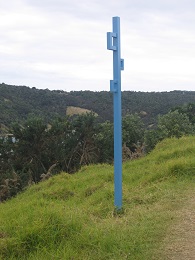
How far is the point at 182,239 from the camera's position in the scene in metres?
4.07

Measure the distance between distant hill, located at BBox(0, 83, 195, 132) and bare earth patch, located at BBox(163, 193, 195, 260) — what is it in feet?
109

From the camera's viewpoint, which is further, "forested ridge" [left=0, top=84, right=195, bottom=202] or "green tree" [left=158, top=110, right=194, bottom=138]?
"forested ridge" [left=0, top=84, right=195, bottom=202]

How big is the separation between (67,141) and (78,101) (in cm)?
2861

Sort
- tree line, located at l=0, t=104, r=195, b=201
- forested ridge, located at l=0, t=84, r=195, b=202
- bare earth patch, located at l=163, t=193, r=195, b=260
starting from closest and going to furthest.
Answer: bare earth patch, located at l=163, t=193, r=195, b=260, forested ridge, located at l=0, t=84, r=195, b=202, tree line, located at l=0, t=104, r=195, b=201

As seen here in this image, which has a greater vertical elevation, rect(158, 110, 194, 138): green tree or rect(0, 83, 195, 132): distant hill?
rect(0, 83, 195, 132): distant hill

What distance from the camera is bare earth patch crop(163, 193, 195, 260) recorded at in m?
3.69

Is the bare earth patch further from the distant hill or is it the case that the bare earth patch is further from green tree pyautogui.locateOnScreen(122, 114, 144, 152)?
the distant hill

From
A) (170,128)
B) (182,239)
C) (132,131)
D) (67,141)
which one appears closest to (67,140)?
(67,141)

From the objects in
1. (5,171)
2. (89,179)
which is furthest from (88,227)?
(5,171)

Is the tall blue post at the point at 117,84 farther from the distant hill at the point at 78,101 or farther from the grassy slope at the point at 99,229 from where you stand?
the distant hill at the point at 78,101

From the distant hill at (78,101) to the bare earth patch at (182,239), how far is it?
33.1 metres

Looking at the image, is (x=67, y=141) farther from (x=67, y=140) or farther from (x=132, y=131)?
(x=132, y=131)

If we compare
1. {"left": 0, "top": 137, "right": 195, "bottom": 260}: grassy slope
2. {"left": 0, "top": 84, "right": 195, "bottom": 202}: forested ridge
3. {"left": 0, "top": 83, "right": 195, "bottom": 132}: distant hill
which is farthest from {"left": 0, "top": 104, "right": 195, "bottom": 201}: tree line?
{"left": 0, "top": 83, "right": 195, "bottom": 132}: distant hill

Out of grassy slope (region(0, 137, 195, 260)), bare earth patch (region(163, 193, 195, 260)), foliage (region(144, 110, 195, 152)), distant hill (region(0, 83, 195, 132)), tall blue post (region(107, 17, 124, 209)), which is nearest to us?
bare earth patch (region(163, 193, 195, 260))
